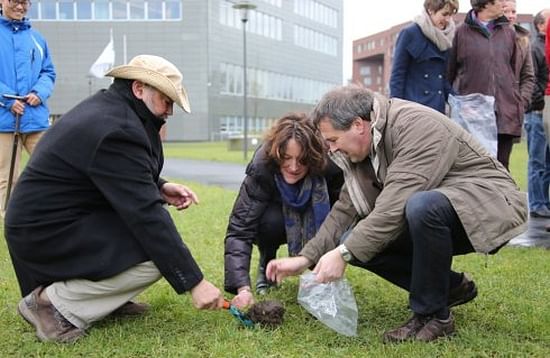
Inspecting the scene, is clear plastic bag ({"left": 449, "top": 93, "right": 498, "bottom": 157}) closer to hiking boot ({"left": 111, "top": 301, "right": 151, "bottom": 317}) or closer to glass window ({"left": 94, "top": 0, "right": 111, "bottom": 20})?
hiking boot ({"left": 111, "top": 301, "right": 151, "bottom": 317})

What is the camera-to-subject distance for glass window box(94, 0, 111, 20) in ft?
170

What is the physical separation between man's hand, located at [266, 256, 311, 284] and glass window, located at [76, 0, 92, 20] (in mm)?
52013

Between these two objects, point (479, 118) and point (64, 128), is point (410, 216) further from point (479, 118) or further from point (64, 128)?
point (479, 118)

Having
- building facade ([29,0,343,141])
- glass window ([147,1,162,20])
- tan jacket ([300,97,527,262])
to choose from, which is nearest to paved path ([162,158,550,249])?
tan jacket ([300,97,527,262])

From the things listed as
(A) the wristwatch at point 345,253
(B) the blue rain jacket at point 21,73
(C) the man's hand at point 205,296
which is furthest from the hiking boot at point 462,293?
(B) the blue rain jacket at point 21,73

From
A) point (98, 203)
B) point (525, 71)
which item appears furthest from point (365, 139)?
point (525, 71)

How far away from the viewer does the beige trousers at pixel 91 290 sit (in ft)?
10.4

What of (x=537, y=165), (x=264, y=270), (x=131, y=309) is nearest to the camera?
(x=131, y=309)

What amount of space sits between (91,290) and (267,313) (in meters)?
0.87

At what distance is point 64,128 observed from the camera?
3.00 m

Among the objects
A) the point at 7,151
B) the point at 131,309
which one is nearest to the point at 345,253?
the point at 131,309

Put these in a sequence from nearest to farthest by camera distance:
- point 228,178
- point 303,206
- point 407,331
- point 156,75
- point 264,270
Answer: point 156,75 < point 407,331 < point 303,206 < point 264,270 < point 228,178

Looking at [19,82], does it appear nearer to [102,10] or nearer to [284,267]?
[284,267]

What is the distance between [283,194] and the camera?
3.84m
